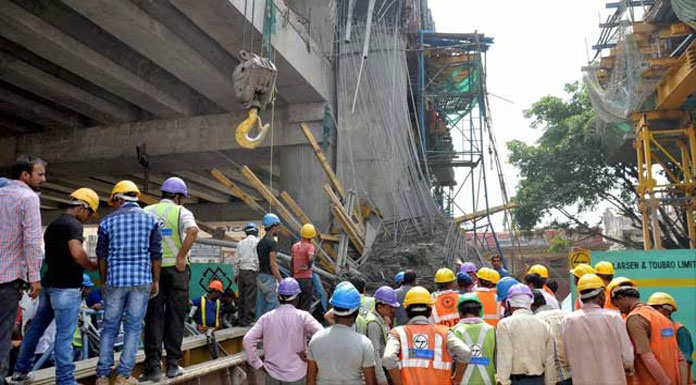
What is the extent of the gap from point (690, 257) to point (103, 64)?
35.7 feet

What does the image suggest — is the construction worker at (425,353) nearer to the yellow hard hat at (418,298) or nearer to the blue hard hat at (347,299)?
the yellow hard hat at (418,298)

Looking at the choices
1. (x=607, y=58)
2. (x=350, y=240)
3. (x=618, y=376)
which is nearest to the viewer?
(x=618, y=376)

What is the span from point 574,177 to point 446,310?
18453mm

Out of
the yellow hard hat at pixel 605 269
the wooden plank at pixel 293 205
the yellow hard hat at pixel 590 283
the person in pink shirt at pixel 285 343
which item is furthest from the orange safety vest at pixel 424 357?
the wooden plank at pixel 293 205

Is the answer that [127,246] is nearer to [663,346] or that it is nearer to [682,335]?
[663,346]

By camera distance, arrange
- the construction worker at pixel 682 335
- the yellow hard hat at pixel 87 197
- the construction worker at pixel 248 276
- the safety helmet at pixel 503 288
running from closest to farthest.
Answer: the yellow hard hat at pixel 87 197, the construction worker at pixel 682 335, the safety helmet at pixel 503 288, the construction worker at pixel 248 276

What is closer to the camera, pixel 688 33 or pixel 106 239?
pixel 106 239

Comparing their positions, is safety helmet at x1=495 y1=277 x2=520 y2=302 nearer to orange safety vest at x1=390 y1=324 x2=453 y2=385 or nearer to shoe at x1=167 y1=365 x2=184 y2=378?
orange safety vest at x1=390 y1=324 x2=453 y2=385

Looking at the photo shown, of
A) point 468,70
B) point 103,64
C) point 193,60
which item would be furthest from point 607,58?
point 103,64

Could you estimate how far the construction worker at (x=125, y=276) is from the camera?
401 centimetres

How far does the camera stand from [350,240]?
447 inches

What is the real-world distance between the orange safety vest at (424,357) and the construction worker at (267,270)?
3.35 m

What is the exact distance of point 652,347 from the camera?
423 cm

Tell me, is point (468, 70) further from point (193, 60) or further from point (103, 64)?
point (103, 64)
